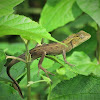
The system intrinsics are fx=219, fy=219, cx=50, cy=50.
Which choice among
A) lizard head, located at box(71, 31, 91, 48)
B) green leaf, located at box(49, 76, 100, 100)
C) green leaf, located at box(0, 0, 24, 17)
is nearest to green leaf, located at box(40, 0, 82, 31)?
lizard head, located at box(71, 31, 91, 48)

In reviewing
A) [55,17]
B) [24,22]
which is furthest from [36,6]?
[24,22]

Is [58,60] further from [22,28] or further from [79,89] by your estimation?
[22,28]

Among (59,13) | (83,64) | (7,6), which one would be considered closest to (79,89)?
(7,6)

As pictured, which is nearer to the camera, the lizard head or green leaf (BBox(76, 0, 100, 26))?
green leaf (BBox(76, 0, 100, 26))

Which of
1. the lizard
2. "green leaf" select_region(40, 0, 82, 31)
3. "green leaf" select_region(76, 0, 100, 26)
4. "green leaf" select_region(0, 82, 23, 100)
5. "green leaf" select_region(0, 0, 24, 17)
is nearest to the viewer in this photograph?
"green leaf" select_region(0, 0, 24, 17)

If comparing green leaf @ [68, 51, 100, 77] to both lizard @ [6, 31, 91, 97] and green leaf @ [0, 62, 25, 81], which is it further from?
green leaf @ [0, 62, 25, 81]

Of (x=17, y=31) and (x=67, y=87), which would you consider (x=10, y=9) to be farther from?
(x=67, y=87)
